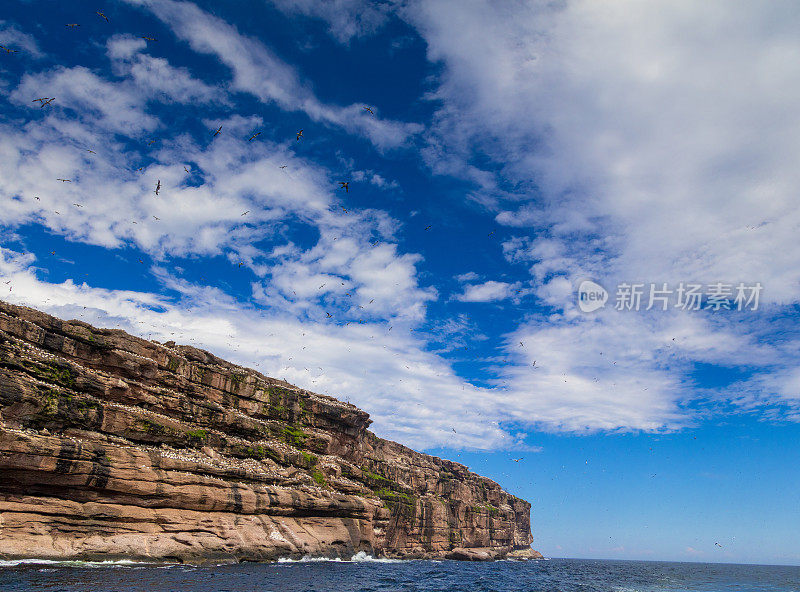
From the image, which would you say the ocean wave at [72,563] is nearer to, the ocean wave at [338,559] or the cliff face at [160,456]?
the cliff face at [160,456]

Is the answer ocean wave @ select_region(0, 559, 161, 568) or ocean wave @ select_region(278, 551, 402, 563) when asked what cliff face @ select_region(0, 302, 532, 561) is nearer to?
ocean wave @ select_region(0, 559, 161, 568)

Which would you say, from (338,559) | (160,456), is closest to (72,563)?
(160,456)

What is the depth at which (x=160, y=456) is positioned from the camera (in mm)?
42688

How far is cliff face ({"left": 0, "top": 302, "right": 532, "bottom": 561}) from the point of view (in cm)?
3397

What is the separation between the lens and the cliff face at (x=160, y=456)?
34.0 metres

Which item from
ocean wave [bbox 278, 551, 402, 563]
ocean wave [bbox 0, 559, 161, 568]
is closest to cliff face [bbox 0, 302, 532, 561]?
ocean wave [bbox 0, 559, 161, 568]

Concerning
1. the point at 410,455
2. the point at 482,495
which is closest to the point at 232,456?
the point at 410,455

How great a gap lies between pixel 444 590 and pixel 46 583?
2685 cm

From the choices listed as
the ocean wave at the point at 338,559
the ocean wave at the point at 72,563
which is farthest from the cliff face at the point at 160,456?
the ocean wave at the point at 338,559

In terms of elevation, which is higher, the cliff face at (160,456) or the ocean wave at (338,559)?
the cliff face at (160,456)

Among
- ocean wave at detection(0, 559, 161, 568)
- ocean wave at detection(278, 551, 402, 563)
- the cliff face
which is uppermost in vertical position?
the cliff face

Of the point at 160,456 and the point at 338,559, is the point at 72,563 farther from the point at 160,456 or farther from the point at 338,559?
the point at 338,559

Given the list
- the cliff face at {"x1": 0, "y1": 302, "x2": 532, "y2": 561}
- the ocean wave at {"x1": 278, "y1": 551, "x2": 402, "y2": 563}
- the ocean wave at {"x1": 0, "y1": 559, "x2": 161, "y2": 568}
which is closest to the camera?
the ocean wave at {"x1": 0, "y1": 559, "x2": 161, "y2": 568}

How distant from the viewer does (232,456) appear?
5331 centimetres
